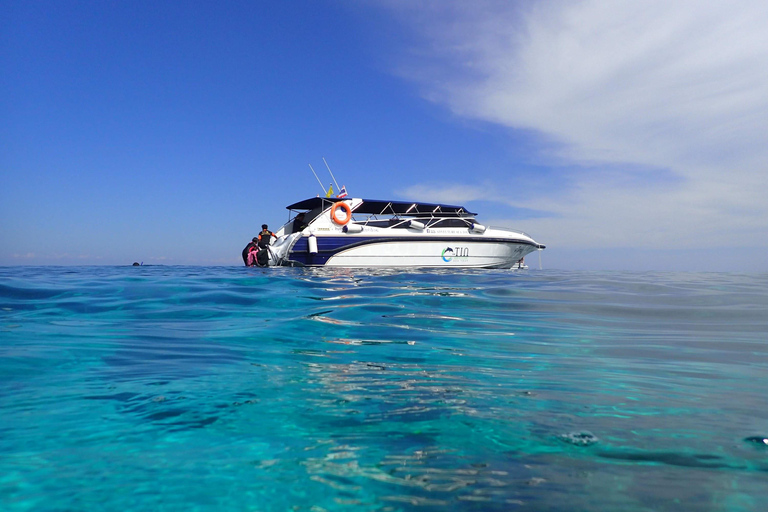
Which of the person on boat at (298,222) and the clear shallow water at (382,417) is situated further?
the person on boat at (298,222)

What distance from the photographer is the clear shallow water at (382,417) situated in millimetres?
1185

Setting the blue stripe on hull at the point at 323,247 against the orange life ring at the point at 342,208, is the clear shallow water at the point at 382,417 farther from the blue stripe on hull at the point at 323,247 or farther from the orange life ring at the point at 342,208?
the orange life ring at the point at 342,208

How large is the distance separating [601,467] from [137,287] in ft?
26.6

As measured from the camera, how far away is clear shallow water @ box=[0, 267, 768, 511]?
3.89 feet

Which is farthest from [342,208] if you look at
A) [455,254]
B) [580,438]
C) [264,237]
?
[580,438]

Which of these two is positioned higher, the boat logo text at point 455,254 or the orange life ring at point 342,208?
the orange life ring at point 342,208

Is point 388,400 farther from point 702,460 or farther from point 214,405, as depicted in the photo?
point 702,460

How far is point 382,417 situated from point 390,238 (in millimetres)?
14068

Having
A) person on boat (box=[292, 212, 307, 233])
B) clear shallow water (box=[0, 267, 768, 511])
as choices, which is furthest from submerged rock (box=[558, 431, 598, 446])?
person on boat (box=[292, 212, 307, 233])

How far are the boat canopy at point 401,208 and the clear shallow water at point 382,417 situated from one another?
43.1ft

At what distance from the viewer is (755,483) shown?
4.02 feet

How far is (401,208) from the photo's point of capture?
1744cm

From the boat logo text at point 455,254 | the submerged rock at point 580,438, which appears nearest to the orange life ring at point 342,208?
the boat logo text at point 455,254

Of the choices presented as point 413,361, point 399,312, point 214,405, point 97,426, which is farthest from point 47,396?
point 399,312
